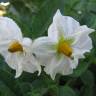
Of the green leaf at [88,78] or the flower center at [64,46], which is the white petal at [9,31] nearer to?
the flower center at [64,46]

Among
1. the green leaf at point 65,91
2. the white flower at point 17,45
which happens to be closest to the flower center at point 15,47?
the white flower at point 17,45

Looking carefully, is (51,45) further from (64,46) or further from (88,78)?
(88,78)

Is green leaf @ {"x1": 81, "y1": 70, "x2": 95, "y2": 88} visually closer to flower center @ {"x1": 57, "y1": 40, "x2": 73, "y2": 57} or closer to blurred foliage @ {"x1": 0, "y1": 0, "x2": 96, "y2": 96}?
blurred foliage @ {"x1": 0, "y1": 0, "x2": 96, "y2": 96}

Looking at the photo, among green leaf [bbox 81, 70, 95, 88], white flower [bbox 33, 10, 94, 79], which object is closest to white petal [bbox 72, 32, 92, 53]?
white flower [bbox 33, 10, 94, 79]

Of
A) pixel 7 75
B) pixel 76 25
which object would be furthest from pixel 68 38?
pixel 7 75

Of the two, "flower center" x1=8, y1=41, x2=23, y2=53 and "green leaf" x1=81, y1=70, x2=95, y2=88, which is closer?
"flower center" x1=8, y1=41, x2=23, y2=53

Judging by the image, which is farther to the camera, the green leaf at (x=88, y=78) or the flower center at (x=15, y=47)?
the green leaf at (x=88, y=78)
